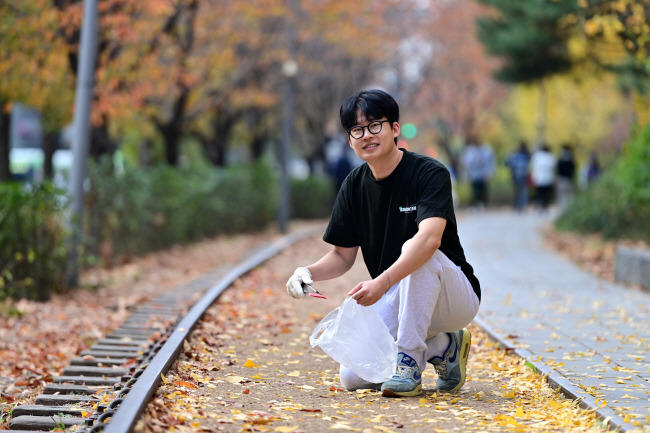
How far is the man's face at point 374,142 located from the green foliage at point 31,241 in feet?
18.3

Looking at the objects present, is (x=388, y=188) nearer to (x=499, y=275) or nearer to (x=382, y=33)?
(x=499, y=275)

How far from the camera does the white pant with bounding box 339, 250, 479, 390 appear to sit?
5.56 meters

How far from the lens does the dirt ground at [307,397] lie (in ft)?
16.4

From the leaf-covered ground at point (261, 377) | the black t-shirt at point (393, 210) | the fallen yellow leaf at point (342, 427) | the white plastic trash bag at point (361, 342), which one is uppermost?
the black t-shirt at point (393, 210)

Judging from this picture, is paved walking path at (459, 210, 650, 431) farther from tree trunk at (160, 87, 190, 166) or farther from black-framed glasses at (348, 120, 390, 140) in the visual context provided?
tree trunk at (160, 87, 190, 166)

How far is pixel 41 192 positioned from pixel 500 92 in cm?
3546

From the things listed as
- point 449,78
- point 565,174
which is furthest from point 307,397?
point 449,78

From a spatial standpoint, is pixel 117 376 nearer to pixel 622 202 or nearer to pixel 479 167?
pixel 622 202

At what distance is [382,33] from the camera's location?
104 ft

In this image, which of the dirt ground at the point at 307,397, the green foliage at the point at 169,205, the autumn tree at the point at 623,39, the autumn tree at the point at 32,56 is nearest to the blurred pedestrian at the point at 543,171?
the autumn tree at the point at 623,39

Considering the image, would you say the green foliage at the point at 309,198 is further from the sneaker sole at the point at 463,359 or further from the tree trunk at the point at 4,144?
the sneaker sole at the point at 463,359

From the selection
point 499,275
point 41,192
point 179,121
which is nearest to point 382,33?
point 179,121

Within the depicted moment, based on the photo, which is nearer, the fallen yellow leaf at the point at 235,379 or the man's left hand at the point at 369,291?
the man's left hand at the point at 369,291

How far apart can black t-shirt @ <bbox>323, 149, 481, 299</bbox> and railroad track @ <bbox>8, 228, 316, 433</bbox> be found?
55.4 inches
